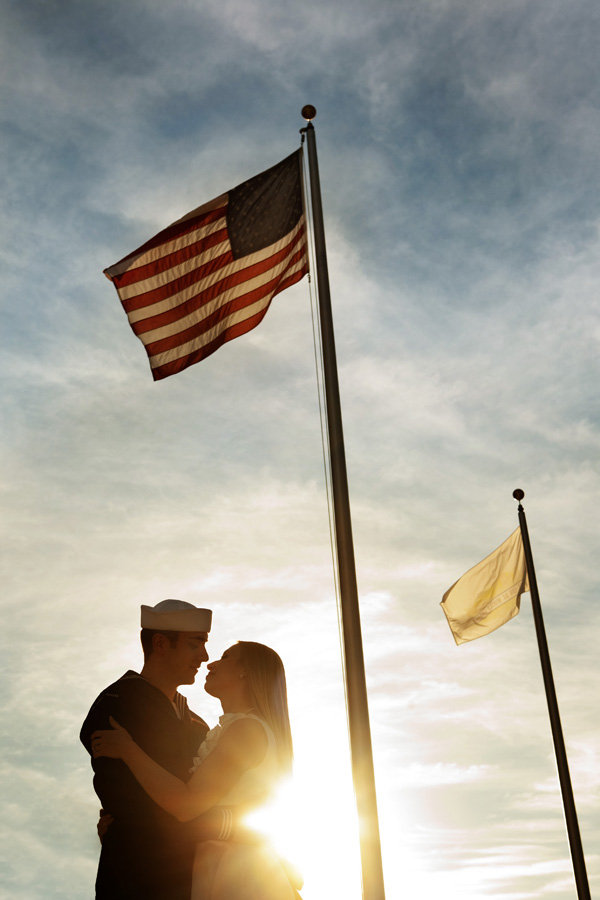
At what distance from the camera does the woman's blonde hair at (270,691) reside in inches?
207

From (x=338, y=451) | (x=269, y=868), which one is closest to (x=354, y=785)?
(x=269, y=868)

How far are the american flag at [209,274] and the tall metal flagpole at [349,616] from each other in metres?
0.51

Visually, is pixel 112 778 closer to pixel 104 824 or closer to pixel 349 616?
pixel 104 824

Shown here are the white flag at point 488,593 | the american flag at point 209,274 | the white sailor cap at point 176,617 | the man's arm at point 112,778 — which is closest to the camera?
the man's arm at point 112,778

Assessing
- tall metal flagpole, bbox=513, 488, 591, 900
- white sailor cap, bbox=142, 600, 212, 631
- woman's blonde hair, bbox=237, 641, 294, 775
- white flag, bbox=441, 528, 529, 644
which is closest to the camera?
woman's blonde hair, bbox=237, 641, 294, 775

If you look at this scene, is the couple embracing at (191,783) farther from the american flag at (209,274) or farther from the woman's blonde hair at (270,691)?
the american flag at (209,274)

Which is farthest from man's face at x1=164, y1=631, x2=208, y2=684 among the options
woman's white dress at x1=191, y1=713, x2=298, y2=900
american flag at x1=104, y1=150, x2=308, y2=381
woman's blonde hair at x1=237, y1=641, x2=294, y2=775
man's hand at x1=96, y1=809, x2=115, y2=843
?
american flag at x1=104, y1=150, x2=308, y2=381

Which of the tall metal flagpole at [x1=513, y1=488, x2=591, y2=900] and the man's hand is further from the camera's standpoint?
the tall metal flagpole at [x1=513, y1=488, x2=591, y2=900]

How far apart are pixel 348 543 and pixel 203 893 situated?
3.17m

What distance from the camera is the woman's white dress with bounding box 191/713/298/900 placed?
4.82m

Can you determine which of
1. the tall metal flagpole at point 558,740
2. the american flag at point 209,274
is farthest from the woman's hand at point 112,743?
the tall metal flagpole at point 558,740

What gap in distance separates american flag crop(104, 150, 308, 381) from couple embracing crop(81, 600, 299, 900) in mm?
4393

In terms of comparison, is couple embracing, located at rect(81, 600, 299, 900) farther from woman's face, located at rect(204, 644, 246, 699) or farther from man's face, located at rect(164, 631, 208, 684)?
man's face, located at rect(164, 631, 208, 684)

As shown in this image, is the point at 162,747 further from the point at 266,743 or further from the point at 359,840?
the point at 359,840
